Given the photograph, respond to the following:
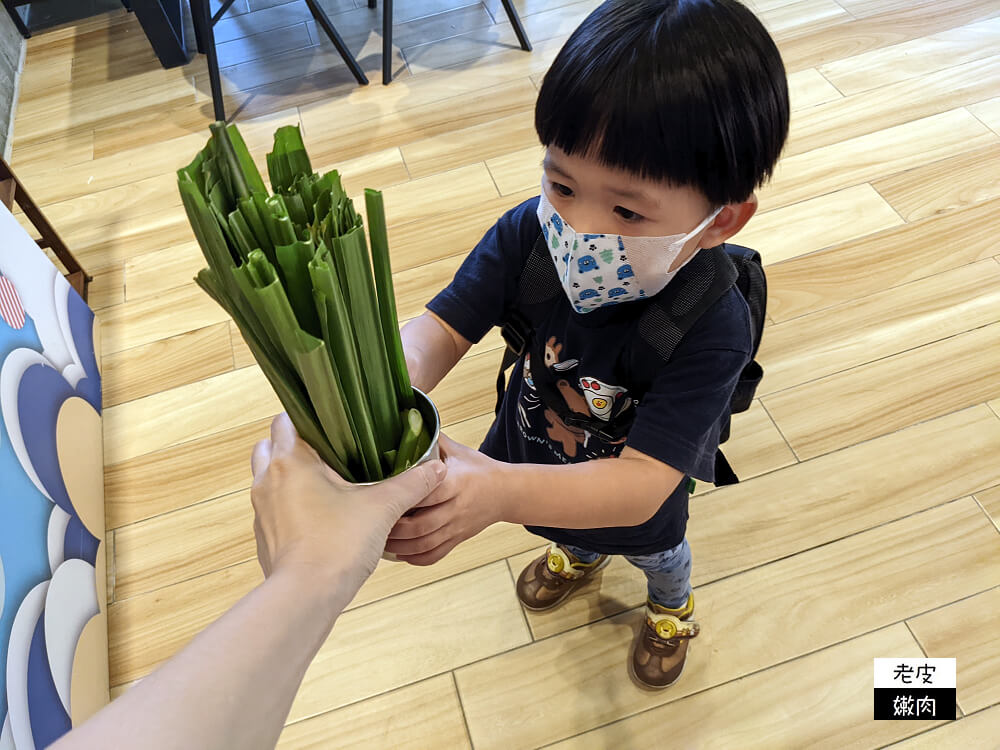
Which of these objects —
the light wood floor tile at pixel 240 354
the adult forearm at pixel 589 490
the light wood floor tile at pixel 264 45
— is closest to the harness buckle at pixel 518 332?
the adult forearm at pixel 589 490

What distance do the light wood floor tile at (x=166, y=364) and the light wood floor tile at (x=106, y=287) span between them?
0.17m

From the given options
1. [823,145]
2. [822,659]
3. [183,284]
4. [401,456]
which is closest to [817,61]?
[823,145]

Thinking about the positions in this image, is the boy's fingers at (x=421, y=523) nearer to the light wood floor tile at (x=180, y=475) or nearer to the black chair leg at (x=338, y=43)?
the light wood floor tile at (x=180, y=475)

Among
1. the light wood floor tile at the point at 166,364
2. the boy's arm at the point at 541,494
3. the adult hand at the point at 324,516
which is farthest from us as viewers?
the light wood floor tile at the point at 166,364

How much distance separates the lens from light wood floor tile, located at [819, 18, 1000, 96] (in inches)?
77.5

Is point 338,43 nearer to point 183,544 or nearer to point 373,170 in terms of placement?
point 373,170

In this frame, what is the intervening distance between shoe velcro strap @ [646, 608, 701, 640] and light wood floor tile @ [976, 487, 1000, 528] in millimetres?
570

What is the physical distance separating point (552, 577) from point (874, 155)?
1.35m

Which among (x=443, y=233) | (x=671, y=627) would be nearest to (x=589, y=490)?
(x=671, y=627)

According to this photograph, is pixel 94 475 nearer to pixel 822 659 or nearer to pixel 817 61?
pixel 822 659

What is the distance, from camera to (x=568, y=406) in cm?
78

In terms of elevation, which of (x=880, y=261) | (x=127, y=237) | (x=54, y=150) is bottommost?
(x=880, y=261)

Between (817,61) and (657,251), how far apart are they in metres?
1.74

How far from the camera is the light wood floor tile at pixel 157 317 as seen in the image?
163cm
